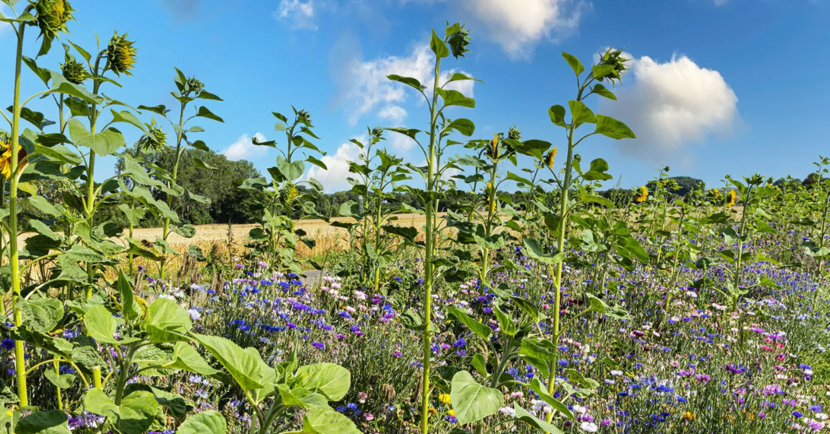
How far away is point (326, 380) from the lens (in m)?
1.12

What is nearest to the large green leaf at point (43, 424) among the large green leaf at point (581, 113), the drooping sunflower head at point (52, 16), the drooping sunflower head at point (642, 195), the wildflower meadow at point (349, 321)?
the wildflower meadow at point (349, 321)

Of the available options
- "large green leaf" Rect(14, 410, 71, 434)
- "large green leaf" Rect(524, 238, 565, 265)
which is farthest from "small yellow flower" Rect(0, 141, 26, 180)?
"large green leaf" Rect(524, 238, 565, 265)

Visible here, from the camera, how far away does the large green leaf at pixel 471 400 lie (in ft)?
4.12

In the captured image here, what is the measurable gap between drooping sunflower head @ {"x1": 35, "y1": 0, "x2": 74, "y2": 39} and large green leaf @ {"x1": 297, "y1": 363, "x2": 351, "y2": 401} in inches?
57.8

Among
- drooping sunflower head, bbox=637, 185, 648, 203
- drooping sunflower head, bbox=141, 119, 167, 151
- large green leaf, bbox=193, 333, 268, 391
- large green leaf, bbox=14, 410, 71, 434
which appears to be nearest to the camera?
large green leaf, bbox=193, 333, 268, 391

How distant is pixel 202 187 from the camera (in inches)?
1841

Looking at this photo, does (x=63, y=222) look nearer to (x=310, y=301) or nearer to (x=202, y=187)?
(x=310, y=301)

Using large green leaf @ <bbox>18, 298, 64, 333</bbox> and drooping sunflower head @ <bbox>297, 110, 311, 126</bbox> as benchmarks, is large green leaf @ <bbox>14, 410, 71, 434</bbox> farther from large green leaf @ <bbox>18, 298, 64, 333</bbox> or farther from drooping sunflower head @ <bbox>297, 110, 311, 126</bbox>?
drooping sunflower head @ <bbox>297, 110, 311, 126</bbox>

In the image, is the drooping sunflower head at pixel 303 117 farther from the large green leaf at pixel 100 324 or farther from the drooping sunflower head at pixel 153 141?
the large green leaf at pixel 100 324

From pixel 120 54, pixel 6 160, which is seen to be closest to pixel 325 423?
pixel 6 160

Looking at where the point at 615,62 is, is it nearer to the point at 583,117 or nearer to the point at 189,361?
the point at 583,117

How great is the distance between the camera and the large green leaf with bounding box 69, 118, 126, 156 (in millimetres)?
1487

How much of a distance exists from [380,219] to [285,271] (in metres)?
1.07

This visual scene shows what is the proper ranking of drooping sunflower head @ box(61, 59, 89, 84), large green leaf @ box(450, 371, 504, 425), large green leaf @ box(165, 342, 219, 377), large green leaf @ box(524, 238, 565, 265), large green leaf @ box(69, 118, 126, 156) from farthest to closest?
drooping sunflower head @ box(61, 59, 89, 84) → large green leaf @ box(524, 238, 565, 265) → large green leaf @ box(69, 118, 126, 156) → large green leaf @ box(450, 371, 504, 425) → large green leaf @ box(165, 342, 219, 377)
